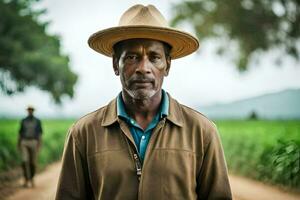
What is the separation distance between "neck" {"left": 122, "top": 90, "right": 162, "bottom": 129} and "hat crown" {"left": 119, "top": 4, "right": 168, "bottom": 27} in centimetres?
35

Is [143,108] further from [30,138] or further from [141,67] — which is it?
[30,138]

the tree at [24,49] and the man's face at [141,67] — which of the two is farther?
the tree at [24,49]

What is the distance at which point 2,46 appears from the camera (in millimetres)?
20250

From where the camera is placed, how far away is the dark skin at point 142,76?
2557mm

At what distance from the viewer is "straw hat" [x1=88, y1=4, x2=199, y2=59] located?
2539 mm

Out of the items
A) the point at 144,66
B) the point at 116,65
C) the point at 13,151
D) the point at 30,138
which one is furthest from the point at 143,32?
the point at 13,151

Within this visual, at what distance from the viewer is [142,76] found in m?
2.55

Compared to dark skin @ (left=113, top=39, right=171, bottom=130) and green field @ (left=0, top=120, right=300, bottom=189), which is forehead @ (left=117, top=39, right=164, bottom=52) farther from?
green field @ (left=0, top=120, right=300, bottom=189)

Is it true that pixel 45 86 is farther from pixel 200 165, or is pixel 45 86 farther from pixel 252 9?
pixel 200 165

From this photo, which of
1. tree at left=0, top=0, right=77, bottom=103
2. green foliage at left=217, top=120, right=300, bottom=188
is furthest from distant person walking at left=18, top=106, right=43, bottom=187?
tree at left=0, top=0, right=77, bottom=103

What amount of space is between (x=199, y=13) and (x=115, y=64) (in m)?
19.1

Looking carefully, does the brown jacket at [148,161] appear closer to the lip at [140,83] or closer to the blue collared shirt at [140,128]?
the blue collared shirt at [140,128]

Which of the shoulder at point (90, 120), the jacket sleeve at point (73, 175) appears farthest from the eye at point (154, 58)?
the jacket sleeve at point (73, 175)

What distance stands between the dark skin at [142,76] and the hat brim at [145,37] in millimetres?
41
